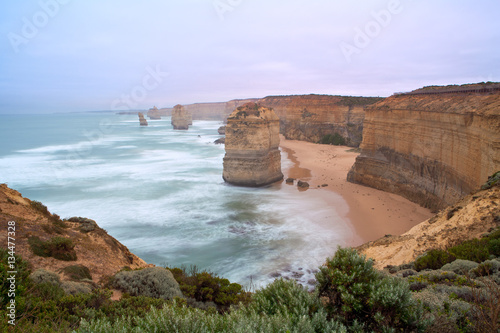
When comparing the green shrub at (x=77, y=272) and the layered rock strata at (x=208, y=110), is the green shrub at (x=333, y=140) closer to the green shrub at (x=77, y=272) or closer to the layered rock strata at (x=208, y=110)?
the green shrub at (x=77, y=272)

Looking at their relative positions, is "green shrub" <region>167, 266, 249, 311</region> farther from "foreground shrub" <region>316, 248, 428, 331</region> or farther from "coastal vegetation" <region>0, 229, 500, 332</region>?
"foreground shrub" <region>316, 248, 428, 331</region>

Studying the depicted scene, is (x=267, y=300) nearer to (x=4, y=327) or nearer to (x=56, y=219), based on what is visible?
(x=4, y=327)

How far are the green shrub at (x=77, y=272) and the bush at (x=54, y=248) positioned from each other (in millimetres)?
554

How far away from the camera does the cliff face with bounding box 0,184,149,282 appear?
23.2ft

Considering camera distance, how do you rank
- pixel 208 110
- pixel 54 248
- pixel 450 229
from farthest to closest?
1. pixel 208 110
2. pixel 450 229
3. pixel 54 248

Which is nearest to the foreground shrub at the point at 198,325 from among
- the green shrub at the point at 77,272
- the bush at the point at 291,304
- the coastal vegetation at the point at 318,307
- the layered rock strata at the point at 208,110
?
the coastal vegetation at the point at 318,307

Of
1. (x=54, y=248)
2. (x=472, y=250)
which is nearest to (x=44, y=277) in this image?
(x=54, y=248)

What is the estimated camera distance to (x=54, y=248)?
23.8 ft

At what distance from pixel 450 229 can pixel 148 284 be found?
797 centimetres

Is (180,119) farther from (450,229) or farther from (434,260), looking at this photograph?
(434,260)

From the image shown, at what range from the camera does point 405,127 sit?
693 inches

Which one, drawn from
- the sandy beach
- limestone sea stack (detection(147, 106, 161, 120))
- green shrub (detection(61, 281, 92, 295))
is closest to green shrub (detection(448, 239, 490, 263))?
the sandy beach

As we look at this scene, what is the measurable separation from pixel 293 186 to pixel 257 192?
9.09ft

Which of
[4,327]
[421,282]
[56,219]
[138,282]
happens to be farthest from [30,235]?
[421,282]
